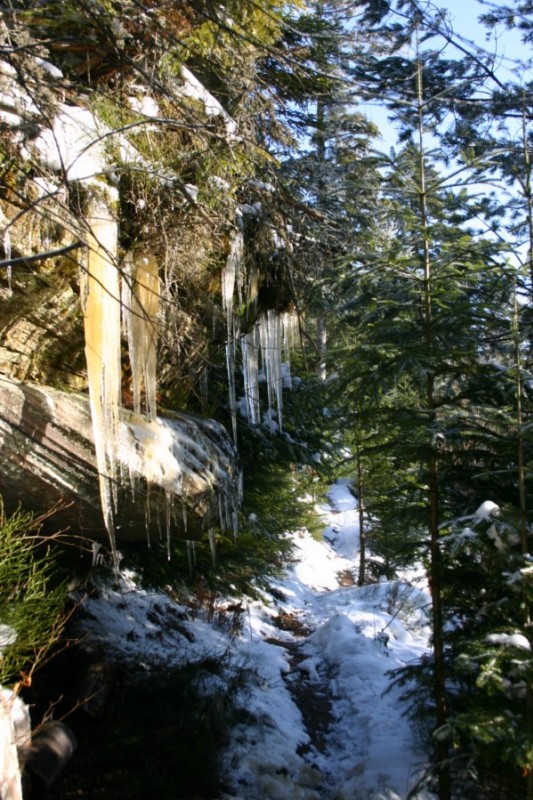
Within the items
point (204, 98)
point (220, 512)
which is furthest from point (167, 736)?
point (204, 98)

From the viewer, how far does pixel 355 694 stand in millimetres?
7023

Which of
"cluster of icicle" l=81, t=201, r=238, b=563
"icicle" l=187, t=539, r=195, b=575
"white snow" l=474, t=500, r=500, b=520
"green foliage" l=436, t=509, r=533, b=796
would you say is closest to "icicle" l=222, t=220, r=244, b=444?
"cluster of icicle" l=81, t=201, r=238, b=563

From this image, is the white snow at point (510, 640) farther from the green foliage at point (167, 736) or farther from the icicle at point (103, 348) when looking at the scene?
the green foliage at point (167, 736)

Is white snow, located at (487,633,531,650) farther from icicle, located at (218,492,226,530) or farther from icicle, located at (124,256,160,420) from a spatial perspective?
icicle, located at (124,256,160,420)

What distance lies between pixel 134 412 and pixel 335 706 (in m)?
4.74

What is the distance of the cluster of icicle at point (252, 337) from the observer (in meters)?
5.00

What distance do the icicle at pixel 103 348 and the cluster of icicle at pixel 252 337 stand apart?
1100mm

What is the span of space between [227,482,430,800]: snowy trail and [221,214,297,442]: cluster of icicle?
2.28 meters

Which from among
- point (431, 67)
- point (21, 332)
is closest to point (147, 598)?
point (21, 332)

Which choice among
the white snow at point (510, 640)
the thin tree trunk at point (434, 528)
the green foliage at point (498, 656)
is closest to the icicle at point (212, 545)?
the thin tree trunk at point (434, 528)

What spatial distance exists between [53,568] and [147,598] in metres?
3.50

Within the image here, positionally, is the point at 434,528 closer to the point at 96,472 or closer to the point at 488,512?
the point at 488,512

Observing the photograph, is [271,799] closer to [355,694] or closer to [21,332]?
[355,694]

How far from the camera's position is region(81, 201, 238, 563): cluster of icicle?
394cm
